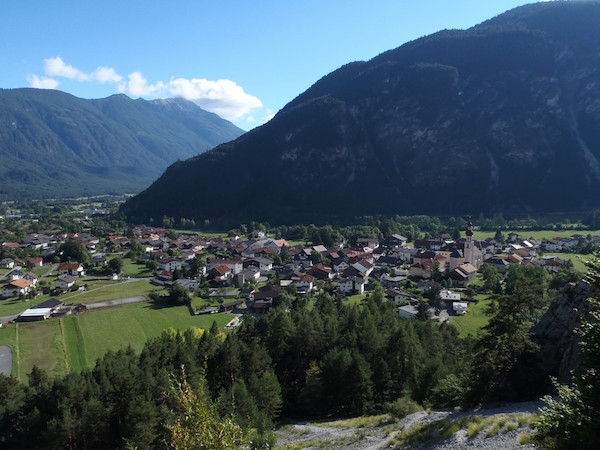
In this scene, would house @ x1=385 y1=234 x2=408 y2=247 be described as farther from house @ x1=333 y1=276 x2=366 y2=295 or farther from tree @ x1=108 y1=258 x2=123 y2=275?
Answer: tree @ x1=108 y1=258 x2=123 y2=275

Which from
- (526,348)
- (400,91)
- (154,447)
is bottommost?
(154,447)

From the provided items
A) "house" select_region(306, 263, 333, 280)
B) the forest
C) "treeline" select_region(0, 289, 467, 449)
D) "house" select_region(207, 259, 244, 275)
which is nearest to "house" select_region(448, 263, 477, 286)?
"house" select_region(306, 263, 333, 280)

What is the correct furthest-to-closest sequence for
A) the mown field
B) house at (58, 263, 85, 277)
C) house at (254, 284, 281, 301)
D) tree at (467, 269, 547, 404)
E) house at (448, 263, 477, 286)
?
1. house at (58, 263, 85, 277)
2. house at (448, 263, 477, 286)
3. house at (254, 284, 281, 301)
4. the mown field
5. tree at (467, 269, 547, 404)

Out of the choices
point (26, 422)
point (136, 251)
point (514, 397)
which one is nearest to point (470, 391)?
point (514, 397)

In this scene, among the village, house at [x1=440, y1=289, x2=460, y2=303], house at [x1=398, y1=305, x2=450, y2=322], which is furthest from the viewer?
the village

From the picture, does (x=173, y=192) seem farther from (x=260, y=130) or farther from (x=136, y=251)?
(x=136, y=251)

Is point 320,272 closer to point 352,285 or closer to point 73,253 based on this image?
point 352,285
